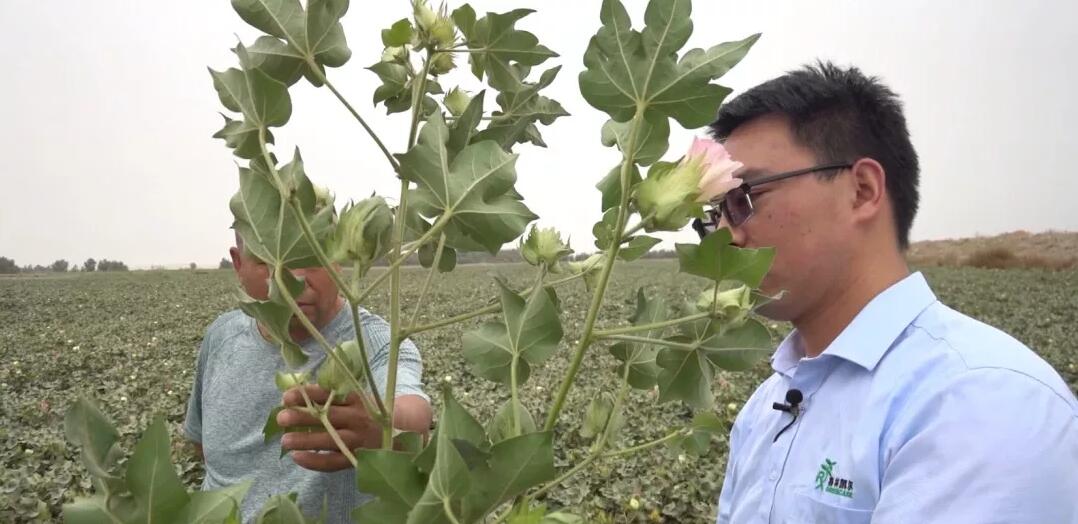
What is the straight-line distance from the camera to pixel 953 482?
95cm

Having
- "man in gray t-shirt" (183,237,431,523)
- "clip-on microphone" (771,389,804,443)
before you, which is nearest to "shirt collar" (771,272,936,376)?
"clip-on microphone" (771,389,804,443)

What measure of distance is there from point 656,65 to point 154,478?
395 millimetres

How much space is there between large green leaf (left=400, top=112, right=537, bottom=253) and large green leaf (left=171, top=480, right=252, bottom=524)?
0.71 feet

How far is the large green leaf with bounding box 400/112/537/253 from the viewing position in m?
0.47

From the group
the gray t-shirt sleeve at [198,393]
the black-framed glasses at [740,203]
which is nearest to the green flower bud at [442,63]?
the black-framed glasses at [740,203]

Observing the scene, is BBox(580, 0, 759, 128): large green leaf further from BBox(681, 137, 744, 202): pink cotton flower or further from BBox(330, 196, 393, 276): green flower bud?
BBox(330, 196, 393, 276): green flower bud

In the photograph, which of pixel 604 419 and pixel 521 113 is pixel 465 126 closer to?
pixel 521 113

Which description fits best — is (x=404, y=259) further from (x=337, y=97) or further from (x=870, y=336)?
(x=870, y=336)

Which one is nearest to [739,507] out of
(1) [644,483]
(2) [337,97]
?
(2) [337,97]

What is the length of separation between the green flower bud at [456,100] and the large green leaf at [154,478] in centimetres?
35

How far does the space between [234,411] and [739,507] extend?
1195mm

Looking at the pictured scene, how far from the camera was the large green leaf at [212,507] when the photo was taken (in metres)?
0.45

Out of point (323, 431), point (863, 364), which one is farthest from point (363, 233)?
point (863, 364)

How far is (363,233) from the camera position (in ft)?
1.53
